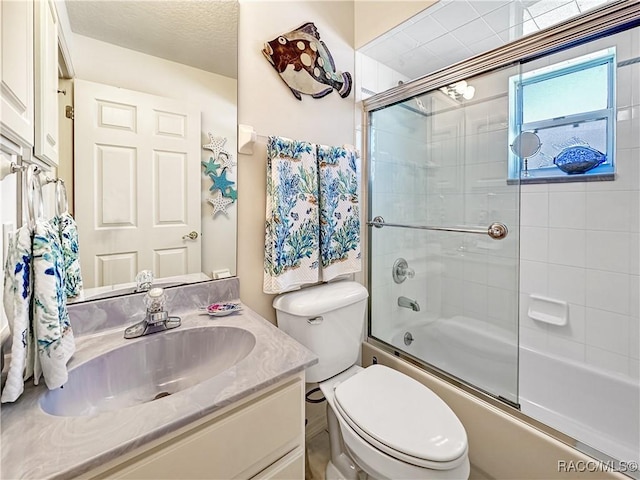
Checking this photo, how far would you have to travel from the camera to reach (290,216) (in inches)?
50.2

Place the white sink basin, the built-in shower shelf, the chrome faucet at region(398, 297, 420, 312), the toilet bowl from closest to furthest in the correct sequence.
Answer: the white sink basin
the toilet bowl
the built-in shower shelf
the chrome faucet at region(398, 297, 420, 312)

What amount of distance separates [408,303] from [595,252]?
0.99 m

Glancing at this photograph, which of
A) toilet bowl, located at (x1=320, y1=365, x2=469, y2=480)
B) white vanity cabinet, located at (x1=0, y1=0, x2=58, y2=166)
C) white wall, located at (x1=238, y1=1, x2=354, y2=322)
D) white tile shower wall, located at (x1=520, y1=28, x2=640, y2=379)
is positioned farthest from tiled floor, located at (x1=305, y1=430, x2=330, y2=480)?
white vanity cabinet, located at (x1=0, y1=0, x2=58, y2=166)

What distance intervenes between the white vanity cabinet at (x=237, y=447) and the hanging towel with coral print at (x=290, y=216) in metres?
0.55

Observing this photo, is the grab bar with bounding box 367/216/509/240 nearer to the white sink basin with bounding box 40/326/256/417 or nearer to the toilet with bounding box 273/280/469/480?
the toilet with bounding box 273/280/469/480

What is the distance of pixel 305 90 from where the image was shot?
1.42 meters

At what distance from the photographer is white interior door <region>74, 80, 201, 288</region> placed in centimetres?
92

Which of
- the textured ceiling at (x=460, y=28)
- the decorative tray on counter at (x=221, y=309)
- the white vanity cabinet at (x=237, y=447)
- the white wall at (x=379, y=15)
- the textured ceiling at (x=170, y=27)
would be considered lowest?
the white vanity cabinet at (x=237, y=447)

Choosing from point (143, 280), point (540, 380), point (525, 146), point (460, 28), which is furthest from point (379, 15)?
point (540, 380)

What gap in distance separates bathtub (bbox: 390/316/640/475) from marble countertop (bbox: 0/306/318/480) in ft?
3.40

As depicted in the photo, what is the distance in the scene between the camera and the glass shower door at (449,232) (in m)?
1.40

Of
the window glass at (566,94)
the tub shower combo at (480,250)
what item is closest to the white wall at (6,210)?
the tub shower combo at (480,250)

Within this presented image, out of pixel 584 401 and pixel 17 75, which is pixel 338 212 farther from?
pixel 584 401

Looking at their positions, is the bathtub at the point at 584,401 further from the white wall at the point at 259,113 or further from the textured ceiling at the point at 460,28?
the textured ceiling at the point at 460,28
